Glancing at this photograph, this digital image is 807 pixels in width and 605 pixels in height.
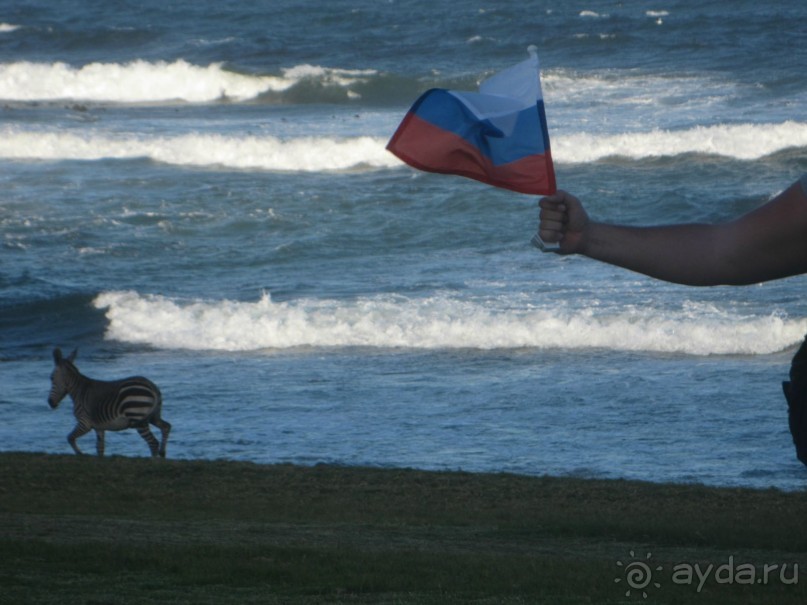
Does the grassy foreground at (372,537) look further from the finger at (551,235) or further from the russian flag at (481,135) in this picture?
the finger at (551,235)

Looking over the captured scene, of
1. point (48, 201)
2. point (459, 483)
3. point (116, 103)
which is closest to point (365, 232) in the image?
point (48, 201)

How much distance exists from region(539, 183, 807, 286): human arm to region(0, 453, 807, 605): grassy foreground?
2.48 meters

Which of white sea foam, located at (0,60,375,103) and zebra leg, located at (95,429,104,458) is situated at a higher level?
white sea foam, located at (0,60,375,103)

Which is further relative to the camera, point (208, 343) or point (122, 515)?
point (208, 343)

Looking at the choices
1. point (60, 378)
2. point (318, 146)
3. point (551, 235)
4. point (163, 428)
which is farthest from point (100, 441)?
point (318, 146)

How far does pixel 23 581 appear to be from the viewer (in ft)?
17.9

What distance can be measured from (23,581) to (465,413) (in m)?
7.68

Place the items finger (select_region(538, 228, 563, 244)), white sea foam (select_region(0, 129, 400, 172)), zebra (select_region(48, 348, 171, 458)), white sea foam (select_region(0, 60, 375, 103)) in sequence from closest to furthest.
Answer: finger (select_region(538, 228, 563, 244)) < zebra (select_region(48, 348, 171, 458)) < white sea foam (select_region(0, 129, 400, 172)) < white sea foam (select_region(0, 60, 375, 103))

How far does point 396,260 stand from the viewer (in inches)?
835

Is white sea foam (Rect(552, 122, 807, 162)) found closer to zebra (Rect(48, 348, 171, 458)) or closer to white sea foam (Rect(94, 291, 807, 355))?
white sea foam (Rect(94, 291, 807, 355))

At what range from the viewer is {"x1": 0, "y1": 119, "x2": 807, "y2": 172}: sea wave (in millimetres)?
28511

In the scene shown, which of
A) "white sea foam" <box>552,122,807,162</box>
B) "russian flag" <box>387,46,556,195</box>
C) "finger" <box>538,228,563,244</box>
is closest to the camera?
"finger" <box>538,228,563,244</box>

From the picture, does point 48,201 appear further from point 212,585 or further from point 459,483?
point 212,585

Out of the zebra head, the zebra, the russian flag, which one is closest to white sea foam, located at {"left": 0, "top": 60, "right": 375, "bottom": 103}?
the zebra head
